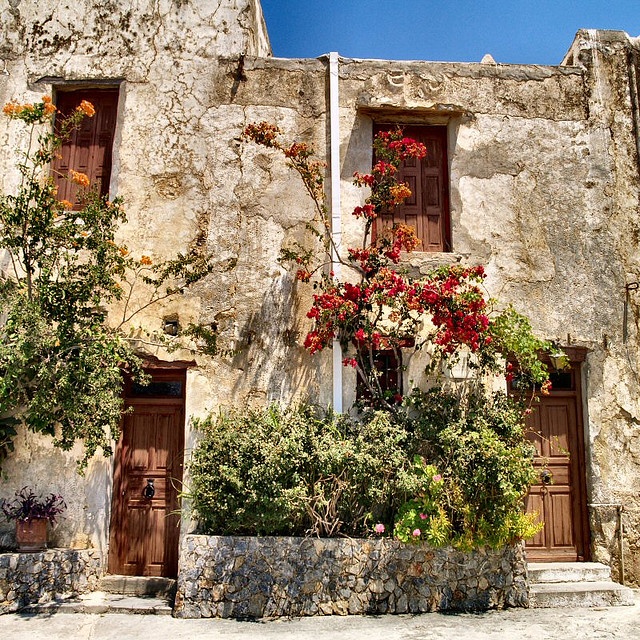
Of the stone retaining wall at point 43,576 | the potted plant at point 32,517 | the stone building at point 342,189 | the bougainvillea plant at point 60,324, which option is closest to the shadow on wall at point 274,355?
the stone building at point 342,189

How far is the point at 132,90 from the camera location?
872cm

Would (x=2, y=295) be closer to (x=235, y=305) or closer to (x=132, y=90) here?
(x=235, y=305)

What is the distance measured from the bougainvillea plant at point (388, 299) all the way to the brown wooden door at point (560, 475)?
28.0 inches

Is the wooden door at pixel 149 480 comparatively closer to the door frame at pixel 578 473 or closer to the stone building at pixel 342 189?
the stone building at pixel 342 189

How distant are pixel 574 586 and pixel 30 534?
18.7ft

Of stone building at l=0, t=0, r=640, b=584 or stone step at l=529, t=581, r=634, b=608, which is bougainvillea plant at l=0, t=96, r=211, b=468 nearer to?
stone building at l=0, t=0, r=640, b=584

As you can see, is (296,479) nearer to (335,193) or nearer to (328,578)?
(328,578)

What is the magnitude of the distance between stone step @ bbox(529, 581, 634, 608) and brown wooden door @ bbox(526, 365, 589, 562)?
72 centimetres

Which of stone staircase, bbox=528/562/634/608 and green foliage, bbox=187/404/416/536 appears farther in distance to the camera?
stone staircase, bbox=528/562/634/608

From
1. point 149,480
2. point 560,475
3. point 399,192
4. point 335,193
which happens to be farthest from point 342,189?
point 560,475

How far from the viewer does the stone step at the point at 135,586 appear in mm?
7621

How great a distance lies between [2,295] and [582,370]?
6488 millimetres

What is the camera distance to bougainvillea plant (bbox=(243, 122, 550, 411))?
25.1 feet

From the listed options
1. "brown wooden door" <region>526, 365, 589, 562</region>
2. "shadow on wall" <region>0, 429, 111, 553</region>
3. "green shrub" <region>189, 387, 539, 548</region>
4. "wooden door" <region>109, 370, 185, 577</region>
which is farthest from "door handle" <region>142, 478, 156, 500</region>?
"brown wooden door" <region>526, 365, 589, 562</region>
